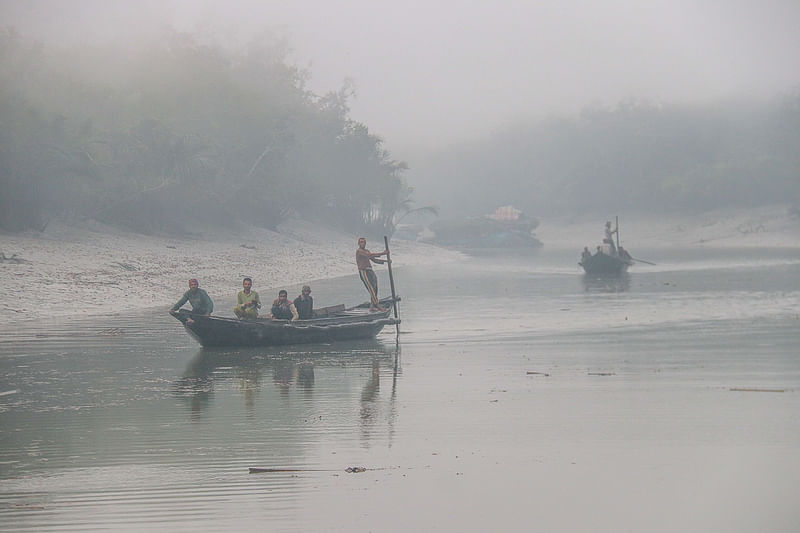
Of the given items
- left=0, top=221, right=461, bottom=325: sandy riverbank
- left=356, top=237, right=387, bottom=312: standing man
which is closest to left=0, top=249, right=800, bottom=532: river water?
left=356, top=237, right=387, bottom=312: standing man

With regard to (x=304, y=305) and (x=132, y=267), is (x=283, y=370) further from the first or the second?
(x=132, y=267)

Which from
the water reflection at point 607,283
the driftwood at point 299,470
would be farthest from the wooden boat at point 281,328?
the water reflection at point 607,283

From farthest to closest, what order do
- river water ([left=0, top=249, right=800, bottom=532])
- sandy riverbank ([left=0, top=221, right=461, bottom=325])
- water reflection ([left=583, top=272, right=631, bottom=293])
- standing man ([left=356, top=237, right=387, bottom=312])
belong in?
water reflection ([left=583, top=272, right=631, bottom=293]) → sandy riverbank ([left=0, top=221, right=461, bottom=325]) → standing man ([left=356, top=237, right=387, bottom=312]) → river water ([left=0, top=249, right=800, bottom=532])

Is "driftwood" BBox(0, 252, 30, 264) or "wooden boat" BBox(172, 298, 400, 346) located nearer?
"wooden boat" BBox(172, 298, 400, 346)

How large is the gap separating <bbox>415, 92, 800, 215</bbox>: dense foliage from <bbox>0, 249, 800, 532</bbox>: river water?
83.6 meters

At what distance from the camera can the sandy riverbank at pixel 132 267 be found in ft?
88.8

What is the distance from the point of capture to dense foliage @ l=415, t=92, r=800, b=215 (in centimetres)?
10362

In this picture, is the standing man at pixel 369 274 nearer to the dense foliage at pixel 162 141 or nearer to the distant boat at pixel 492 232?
the dense foliage at pixel 162 141

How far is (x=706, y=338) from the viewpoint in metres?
21.2

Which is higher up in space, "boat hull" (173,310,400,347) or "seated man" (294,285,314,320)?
"seated man" (294,285,314,320)

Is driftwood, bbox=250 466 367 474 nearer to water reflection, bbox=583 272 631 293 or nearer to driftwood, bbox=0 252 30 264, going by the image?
driftwood, bbox=0 252 30 264

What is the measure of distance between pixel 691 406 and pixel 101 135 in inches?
1338

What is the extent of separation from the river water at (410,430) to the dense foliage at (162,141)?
1562 cm

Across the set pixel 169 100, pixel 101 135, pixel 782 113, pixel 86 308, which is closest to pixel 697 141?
pixel 782 113
